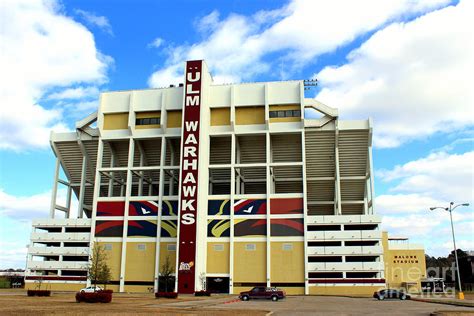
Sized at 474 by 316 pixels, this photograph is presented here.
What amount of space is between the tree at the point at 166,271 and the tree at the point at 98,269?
8.32 m

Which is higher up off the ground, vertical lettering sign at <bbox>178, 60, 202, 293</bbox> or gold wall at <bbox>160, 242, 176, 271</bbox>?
vertical lettering sign at <bbox>178, 60, 202, 293</bbox>

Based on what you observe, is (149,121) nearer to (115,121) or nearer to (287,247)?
(115,121)

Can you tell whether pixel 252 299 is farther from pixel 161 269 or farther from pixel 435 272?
pixel 435 272

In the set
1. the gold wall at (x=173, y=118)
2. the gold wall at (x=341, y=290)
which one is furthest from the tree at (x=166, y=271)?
the gold wall at (x=173, y=118)

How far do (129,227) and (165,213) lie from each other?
261 inches

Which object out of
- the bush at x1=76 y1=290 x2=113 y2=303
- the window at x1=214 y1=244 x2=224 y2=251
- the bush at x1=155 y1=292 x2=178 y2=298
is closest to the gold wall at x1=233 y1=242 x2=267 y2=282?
the window at x1=214 y1=244 x2=224 y2=251

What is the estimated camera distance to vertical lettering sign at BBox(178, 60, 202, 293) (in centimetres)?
6994

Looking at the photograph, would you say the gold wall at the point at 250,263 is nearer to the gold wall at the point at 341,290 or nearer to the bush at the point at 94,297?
the gold wall at the point at 341,290

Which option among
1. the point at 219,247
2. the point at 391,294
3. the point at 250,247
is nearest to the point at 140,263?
the point at 219,247

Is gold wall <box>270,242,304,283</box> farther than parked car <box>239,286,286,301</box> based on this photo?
Yes

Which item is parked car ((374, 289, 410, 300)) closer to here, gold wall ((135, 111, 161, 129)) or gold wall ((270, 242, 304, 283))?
gold wall ((270, 242, 304, 283))

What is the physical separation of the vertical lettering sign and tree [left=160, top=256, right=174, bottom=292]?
2170mm

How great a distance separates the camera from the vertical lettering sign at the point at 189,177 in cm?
6994

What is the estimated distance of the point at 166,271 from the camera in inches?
2778
